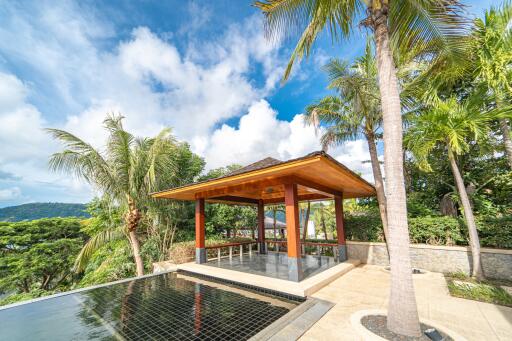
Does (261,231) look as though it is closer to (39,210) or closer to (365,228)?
(365,228)

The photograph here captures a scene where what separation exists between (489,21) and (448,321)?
710 cm

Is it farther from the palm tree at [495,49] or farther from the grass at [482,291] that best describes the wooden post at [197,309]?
the palm tree at [495,49]

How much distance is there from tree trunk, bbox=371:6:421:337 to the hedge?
6.56m

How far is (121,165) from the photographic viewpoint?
29.6 ft

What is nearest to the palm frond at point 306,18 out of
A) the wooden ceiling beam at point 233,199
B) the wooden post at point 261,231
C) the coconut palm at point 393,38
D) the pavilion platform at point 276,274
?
the coconut palm at point 393,38

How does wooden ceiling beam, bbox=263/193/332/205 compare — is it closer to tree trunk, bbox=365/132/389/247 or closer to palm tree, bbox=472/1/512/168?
tree trunk, bbox=365/132/389/247

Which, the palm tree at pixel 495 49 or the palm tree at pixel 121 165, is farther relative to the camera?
the palm tree at pixel 121 165

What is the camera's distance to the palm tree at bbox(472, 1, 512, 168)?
16.5 feet

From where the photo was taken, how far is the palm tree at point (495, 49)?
16.5 feet

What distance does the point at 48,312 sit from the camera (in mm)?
4930

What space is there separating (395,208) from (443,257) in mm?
6413

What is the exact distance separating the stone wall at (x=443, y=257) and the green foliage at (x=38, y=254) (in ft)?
60.2

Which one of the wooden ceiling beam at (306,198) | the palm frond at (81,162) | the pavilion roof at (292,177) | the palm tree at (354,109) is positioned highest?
the palm tree at (354,109)

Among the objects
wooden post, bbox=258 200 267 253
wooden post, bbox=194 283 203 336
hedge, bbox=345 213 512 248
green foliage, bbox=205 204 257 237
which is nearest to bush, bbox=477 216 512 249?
hedge, bbox=345 213 512 248
